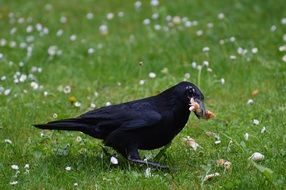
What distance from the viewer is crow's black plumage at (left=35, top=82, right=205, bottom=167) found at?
5484 mm

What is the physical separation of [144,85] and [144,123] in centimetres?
249

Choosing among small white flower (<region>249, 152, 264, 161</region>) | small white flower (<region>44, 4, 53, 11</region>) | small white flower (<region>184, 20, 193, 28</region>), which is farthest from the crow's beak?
small white flower (<region>44, 4, 53, 11</region>)

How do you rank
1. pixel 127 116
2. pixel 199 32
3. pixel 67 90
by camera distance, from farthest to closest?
pixel 199 32 → pixel 67 90 → pixel 127 116

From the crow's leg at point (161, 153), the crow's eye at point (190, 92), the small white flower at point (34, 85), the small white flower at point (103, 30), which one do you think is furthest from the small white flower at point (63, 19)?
the crow's eye at point (190, 92)

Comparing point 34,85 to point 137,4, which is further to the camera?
point 137,4

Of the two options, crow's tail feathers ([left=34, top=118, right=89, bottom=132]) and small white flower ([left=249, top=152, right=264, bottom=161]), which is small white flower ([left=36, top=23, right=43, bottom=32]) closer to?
crow's tail feathers ([left=34, top=118, right=89, bottom=132])

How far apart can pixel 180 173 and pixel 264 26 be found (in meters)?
4.61

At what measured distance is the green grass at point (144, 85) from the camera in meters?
5.41

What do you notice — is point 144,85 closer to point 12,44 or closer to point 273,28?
point 273,28

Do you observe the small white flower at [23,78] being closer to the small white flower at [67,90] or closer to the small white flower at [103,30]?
the small white flower at [67,90]

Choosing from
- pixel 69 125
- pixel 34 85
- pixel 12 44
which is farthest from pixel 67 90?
pixel 69 125

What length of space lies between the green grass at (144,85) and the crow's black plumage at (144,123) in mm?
219

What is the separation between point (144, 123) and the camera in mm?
5465

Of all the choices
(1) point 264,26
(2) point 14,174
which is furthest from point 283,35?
(2) point 14,174
